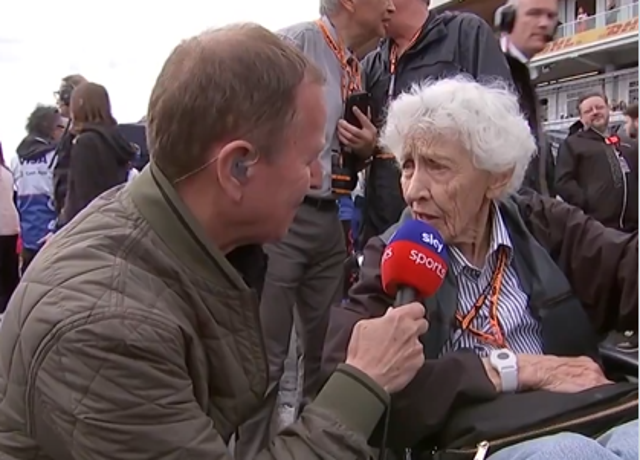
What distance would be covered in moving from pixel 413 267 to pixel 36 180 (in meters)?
4.98

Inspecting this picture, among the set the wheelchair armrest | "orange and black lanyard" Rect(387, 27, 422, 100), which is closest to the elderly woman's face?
the wheelchair armrest

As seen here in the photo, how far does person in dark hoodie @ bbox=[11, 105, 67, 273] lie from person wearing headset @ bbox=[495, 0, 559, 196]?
3.61m

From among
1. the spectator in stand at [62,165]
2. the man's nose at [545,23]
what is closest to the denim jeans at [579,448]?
the man's nose at [545,23]

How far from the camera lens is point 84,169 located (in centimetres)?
448

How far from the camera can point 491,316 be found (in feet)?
6.90

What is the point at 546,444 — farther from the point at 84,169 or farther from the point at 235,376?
the point at 84,169

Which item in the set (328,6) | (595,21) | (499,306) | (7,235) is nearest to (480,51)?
(328,6)

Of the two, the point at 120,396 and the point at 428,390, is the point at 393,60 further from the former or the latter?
the point at 120,396

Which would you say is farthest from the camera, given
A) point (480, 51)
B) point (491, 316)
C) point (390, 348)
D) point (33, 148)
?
point (33, 148)

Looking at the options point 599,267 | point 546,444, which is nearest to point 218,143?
point 546,444

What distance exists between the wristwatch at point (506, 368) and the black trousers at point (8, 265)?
4.86 meters

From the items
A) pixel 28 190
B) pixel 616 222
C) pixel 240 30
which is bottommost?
pixel 616 222

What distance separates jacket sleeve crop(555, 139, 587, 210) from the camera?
18.4 feet

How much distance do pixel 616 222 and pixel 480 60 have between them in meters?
2.94
